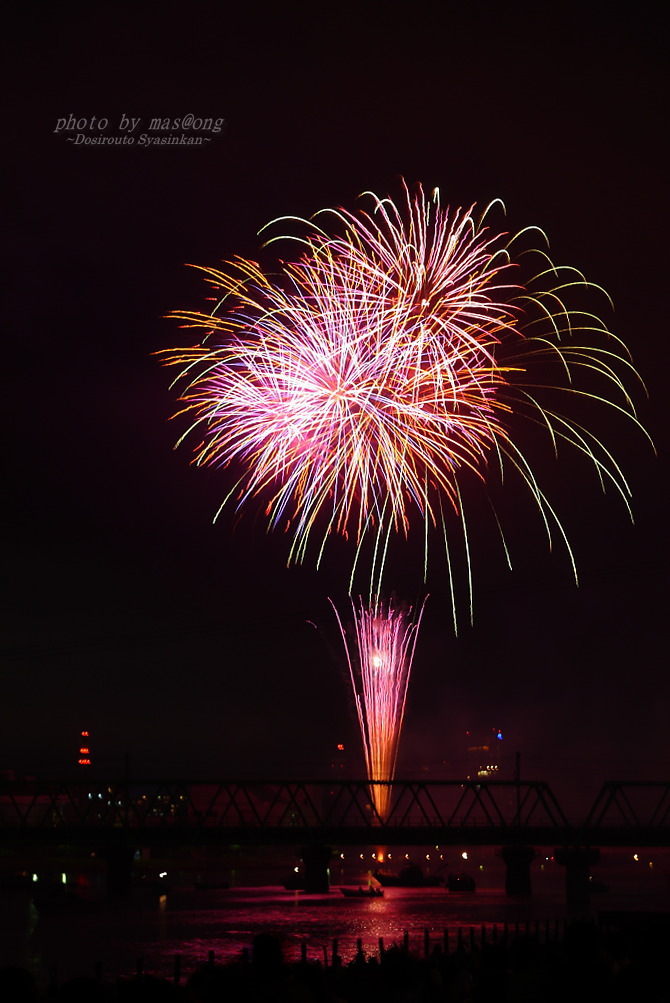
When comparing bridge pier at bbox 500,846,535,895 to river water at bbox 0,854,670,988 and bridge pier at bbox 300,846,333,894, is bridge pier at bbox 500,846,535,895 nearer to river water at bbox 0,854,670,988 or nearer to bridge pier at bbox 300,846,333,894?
river water at bbox 0,854,670,988

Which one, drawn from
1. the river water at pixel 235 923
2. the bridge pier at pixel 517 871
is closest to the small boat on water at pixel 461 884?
the river water at pixel 235 923

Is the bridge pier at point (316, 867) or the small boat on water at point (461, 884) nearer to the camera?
the bridge pier at point (316, 867)

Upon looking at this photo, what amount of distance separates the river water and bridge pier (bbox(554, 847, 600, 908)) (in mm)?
1367

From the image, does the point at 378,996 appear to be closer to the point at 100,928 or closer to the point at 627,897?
the point at 100,928

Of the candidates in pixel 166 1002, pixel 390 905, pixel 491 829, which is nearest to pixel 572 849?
pixel 491 829

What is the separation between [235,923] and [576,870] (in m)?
39.4

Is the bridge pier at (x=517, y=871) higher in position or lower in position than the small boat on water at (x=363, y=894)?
higher

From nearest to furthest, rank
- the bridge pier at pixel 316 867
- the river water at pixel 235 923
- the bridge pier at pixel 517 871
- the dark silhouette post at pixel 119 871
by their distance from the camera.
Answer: the river water at pixel 235 923, the dark silhouette post at pixel 119 871, the bridge pier at pixel 517 871, the bridge pier at pixel 316 867

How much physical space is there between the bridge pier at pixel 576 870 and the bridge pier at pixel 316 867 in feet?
83.1

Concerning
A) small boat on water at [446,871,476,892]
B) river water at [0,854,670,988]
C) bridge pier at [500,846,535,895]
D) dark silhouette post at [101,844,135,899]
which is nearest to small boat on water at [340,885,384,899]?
river water at [0,854,670,988]

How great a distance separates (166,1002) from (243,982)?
3300mm

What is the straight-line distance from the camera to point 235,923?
88.8m

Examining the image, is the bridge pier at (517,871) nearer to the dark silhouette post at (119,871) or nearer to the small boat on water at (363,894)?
the small boat on water at (363,894)

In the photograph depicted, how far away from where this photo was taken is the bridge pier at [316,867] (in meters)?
130
